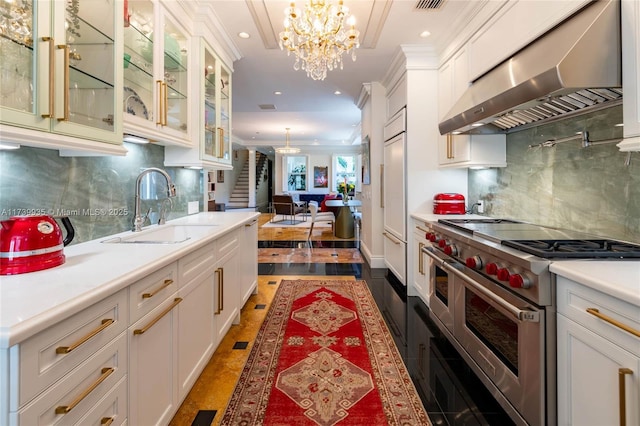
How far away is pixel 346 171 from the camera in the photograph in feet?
42.9

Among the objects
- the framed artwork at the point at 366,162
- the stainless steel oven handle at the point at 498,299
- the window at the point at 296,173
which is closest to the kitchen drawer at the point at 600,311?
the stainless steel oven handle at the point at 498,299

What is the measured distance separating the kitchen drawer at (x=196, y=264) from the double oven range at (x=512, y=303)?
5.17 feet

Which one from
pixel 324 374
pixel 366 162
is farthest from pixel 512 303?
pixel 366 162

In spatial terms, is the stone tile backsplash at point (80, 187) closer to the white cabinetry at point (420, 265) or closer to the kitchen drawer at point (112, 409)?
the kitchen drawer at point (112, 409)

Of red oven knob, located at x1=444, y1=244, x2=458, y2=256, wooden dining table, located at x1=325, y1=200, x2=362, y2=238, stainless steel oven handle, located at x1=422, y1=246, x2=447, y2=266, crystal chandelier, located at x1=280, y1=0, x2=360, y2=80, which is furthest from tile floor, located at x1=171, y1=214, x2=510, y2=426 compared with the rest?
wooden dining table, located at x1=325, y1=200, x2=362, y2=238

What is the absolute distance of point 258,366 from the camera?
212 cm

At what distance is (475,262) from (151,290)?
5.50ft

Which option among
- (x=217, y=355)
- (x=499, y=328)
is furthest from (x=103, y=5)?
(x=499, y=328)

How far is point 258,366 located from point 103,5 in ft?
7.26

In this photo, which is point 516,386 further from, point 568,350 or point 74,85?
point 74,85

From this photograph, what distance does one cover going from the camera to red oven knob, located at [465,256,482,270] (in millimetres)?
1822

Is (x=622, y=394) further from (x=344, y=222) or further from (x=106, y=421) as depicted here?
(x=344, y=222)

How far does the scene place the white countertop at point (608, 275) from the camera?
991 mm

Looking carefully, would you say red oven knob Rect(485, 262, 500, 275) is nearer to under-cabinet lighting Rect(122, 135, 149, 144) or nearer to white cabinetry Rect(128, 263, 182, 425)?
white cabinetry Rect(128, 263, 182, 425)
